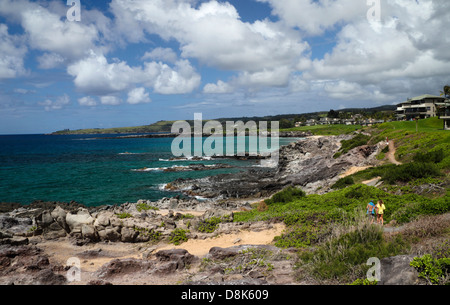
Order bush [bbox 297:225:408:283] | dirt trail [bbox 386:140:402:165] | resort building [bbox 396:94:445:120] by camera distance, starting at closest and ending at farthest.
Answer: bush [bbox 297:225:408:283], dirt trail [bbox 386:140:402:165], resort building [bbox 396:94:445:120]

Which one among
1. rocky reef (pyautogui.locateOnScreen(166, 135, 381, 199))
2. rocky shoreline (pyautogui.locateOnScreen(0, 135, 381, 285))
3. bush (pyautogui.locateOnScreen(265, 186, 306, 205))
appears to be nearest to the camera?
rocky shoreline (pyautogui.locateOnScreen(0, 135, 381, 285))

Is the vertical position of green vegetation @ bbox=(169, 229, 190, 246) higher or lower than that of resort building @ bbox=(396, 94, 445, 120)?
lower

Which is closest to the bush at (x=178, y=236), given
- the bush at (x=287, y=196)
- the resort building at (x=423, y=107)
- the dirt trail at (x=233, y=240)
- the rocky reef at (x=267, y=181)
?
the dirt trail at (x=233, y=240)

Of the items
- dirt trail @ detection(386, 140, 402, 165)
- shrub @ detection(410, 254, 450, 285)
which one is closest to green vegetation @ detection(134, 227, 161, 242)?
shrub @ detection(410, 254, 450, 285)

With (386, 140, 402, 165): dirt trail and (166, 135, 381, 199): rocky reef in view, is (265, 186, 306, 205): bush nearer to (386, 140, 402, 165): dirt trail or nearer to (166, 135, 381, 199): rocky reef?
(166, 135, 381, 199): rocky reef

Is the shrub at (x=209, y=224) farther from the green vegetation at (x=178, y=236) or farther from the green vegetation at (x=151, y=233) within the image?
the green vegetation at (x=151, y=233)

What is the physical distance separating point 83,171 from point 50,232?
4287cm

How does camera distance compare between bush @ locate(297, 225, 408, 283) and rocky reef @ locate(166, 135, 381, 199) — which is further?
rocky reef @ locate(166, 135, 381, 199)

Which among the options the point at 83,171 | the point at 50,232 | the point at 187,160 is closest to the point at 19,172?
the point at 83,171

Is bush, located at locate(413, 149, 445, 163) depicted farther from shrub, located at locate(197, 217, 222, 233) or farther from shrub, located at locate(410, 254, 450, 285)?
shrub, located at locate(410, 254, 450, 285)

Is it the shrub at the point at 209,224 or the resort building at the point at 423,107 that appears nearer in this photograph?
the shrub at the point at 209,224

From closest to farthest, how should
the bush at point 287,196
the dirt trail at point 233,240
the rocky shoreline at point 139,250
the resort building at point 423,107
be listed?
the rocky shoreline at point 139,250, the dirt trail at point 233,240, the bush at point 287,196, the resort building at point 423,107

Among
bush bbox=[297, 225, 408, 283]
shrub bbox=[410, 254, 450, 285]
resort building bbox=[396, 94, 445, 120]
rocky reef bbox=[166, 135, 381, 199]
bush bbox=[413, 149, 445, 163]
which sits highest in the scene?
resort building bbox=[396, 94, 445, 120]

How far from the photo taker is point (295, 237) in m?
12.9
